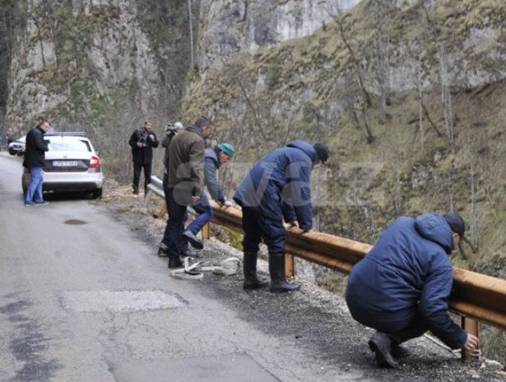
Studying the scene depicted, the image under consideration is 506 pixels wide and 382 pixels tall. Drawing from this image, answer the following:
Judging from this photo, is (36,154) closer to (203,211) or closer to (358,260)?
(203,211)

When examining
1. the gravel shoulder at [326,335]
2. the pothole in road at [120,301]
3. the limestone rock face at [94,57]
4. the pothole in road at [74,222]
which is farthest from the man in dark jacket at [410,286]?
the limestone rock face at [94,57]

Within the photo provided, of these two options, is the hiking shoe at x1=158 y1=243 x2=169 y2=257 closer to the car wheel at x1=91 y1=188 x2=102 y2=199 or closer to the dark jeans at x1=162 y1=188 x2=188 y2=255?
the dark jeans at x1=162 y1=188 x2=188 y2=255

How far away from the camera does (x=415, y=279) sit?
5.36 meters

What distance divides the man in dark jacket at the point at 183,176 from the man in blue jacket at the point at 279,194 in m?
1.46

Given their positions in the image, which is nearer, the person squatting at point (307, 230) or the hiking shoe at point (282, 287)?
the person squatting at point (307, 230)

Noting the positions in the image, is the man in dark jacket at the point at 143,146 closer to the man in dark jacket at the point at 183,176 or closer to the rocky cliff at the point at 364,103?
the rocky cliff at the point at 364,103

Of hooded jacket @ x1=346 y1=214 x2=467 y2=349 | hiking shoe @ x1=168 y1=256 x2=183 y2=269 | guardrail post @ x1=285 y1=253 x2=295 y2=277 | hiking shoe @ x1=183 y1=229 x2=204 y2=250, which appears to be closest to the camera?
hooded jacket @ x1=346 y1=214 x2=467 y2=349

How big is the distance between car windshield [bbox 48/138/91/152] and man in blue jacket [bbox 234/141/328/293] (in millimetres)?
10360

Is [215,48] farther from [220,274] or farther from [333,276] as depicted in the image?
[220,274]

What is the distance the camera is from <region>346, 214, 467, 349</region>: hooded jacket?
208 inches

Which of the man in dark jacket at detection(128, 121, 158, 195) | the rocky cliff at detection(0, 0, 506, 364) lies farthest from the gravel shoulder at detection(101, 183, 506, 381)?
the rocky cliff at detection(0, 0, 506, 364)

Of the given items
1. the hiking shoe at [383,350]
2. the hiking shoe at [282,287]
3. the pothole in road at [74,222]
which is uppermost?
the hiking shoe at [383,350]

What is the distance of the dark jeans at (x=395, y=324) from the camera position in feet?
17.8

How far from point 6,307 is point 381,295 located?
13.0 feet
